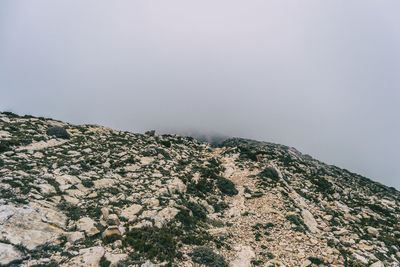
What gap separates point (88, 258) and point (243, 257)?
10048mm

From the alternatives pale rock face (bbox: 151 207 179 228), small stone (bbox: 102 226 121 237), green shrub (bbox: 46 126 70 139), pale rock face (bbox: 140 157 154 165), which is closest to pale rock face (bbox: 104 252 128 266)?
small stone (bbox: 102 226 121 237)

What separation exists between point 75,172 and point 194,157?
19005mm

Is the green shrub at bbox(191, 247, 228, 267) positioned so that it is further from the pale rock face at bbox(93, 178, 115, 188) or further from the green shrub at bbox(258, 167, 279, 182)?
the green shrub at bbox(258, 167, 279, 182)

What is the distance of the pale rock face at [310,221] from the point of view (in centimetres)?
1845

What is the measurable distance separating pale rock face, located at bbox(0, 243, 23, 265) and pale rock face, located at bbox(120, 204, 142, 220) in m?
6.18

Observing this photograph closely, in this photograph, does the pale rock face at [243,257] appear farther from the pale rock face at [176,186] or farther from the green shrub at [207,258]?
the pale rock face at [176,186]

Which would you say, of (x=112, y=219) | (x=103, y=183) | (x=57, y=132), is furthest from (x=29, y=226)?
(x=57, y=132)

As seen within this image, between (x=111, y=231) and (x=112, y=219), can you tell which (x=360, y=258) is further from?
(x=112, y=219)

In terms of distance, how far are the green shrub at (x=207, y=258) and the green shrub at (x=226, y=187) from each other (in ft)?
35.7

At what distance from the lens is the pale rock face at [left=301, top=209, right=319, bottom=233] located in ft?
60.5

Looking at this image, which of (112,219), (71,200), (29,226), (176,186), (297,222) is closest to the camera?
(29,226)

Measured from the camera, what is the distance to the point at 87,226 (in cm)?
1290

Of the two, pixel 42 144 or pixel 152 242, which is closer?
pixel 152 242

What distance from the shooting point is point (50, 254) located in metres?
10.5
